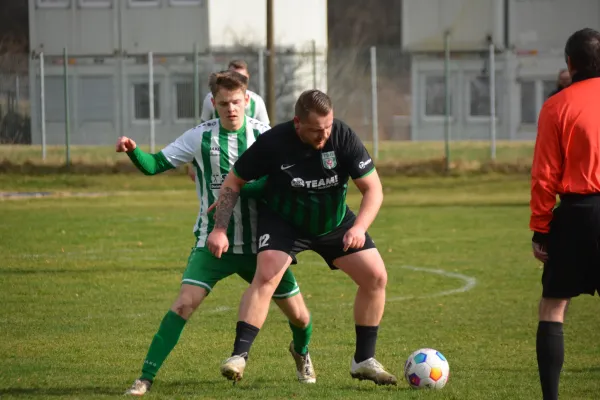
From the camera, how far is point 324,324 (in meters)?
9.30

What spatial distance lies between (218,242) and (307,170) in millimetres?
675

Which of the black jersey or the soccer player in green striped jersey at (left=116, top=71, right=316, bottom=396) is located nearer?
the black jersey

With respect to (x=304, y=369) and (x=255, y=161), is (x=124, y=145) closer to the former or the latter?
(x=255, y=161)

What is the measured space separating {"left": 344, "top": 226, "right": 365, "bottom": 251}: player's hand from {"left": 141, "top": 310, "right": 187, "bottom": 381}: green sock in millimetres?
1122

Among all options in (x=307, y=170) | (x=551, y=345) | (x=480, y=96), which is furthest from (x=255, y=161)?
(x=480, y=96)

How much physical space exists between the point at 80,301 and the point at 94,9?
2383 cm

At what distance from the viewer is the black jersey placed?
6402mm

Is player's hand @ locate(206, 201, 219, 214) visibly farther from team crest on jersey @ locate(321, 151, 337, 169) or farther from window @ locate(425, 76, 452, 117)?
window @ locate(425, 76, 452, 117)

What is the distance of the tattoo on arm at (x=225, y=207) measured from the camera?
6.52 meters

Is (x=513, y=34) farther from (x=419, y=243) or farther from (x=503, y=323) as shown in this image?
(x=503, y=323)

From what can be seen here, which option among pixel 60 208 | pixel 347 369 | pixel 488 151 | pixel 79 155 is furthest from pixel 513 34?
pixel 347 369

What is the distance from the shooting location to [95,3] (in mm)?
32906

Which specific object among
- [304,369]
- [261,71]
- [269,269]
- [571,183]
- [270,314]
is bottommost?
[270,314]

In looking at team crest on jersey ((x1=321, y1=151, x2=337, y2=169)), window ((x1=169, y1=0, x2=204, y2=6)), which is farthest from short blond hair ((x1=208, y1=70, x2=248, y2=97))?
window ((x1=169, y1=0, x2=204, y2=6))
